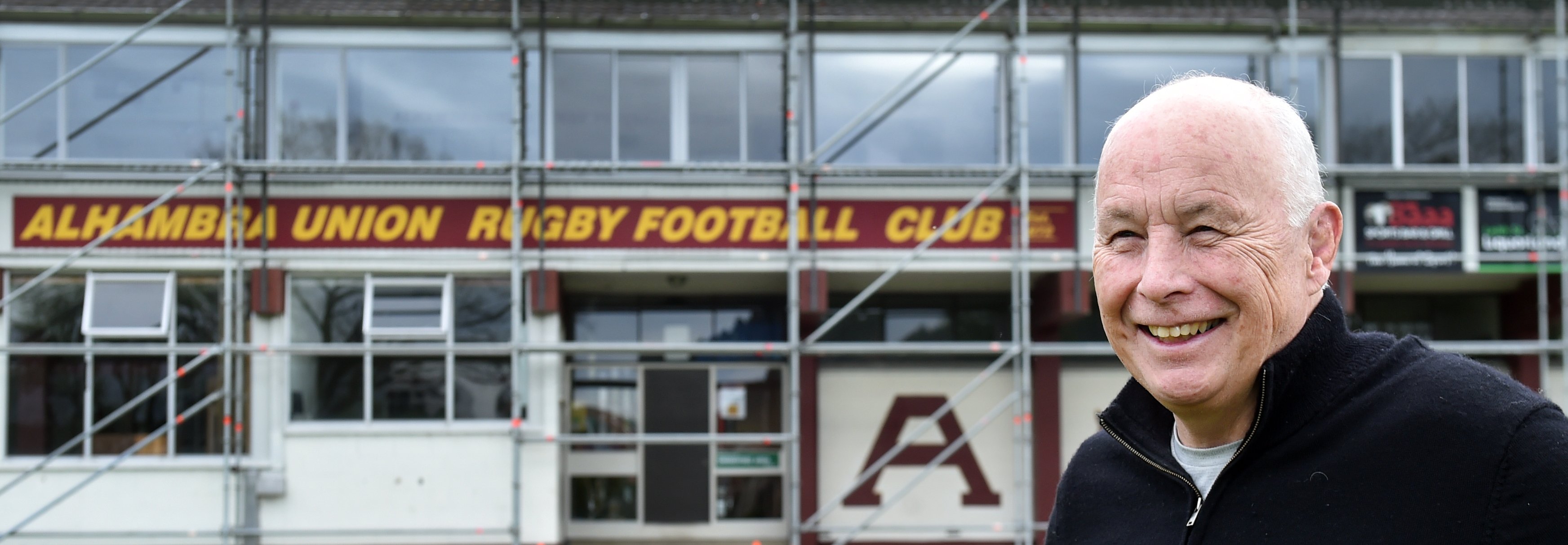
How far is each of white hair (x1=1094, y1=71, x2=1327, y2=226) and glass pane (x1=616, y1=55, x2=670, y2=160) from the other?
8561mm

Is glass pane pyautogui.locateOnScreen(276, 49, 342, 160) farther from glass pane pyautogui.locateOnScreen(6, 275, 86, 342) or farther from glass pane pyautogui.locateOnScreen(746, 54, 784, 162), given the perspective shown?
glass pane pyautogui.locateOnScreen(746, 54, 784, 162)

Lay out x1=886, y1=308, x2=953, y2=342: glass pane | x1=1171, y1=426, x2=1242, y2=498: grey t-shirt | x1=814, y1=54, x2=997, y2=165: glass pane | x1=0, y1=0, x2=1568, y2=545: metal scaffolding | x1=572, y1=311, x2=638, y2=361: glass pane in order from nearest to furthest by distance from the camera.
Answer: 1. x1=1171, y1=426, x2=1242, y2=498: grey t-shirt
2. x1=0, y1=0, x2=1568, y2=545: metal scaffolding
3. x1=814, y1=54, x2=997, y2=165: glass pane
4. x1=572, y1=311, x2=638, y2=361: glass pane
5. x1=886, y1=308, x2=953, y2=342: glass pane

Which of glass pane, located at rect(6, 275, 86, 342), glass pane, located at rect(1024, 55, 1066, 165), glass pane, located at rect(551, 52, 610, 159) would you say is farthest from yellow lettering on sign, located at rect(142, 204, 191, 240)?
glass pane, located at rect(1024, 55, 1066, 165)

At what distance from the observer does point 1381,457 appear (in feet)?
3.99

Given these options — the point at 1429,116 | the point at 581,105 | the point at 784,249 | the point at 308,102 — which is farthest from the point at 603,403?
the point at 1429,116

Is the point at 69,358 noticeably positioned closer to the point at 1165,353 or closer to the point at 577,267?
the point at 577,267

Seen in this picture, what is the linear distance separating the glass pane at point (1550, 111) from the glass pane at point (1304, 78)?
1.84m

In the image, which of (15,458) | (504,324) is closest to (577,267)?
(504,324)

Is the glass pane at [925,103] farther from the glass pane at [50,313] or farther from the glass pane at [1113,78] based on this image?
the glass pane at [50,313]

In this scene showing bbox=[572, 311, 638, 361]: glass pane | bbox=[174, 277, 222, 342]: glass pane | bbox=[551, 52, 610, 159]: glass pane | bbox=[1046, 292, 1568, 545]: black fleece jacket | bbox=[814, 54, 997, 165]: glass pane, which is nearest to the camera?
bbox=[1046, 292, 1568, 545]: black fleece jacket

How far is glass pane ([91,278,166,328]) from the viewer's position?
918 centimetres

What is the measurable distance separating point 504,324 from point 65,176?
3.50 metres

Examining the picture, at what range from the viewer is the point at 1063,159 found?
31.9ft

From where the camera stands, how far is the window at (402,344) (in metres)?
9.30
